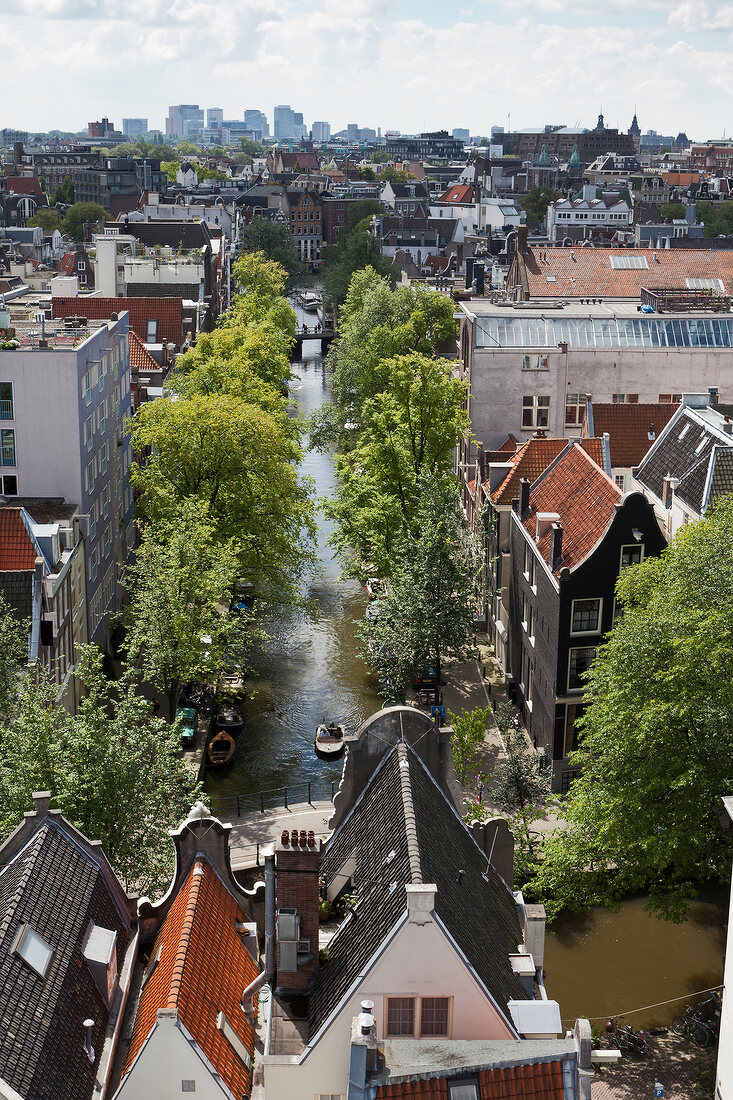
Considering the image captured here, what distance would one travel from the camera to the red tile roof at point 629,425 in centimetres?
7638

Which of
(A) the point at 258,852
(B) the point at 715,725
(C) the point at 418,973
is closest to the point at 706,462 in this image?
(B) the point at 715,725

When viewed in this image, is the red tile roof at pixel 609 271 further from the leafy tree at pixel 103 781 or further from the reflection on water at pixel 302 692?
the leafy tree at pixel 103 781

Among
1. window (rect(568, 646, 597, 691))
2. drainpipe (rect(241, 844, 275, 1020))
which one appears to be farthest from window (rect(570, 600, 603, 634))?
drainpipe (rect(241, 844, 275, 1020))

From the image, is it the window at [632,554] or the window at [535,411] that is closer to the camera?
the window at [632,554]

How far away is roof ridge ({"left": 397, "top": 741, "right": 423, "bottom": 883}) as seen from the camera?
2784 cm

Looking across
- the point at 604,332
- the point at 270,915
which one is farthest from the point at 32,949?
the point at 604,332

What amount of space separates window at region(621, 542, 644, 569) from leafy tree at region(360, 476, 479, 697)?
36.4ft

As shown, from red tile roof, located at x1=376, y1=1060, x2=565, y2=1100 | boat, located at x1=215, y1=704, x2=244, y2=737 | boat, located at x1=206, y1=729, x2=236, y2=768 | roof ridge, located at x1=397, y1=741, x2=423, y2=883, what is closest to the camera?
red tile roof, located at x1=376, y1=1060, x2=565, y2=1100

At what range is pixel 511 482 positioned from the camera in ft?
235

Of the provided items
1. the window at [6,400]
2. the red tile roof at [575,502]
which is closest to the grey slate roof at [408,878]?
the red tile roof at [575,502]

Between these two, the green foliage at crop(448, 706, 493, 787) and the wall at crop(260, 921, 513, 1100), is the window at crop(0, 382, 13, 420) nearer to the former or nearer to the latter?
the green foliage at crop(448, 706, 493, 787)

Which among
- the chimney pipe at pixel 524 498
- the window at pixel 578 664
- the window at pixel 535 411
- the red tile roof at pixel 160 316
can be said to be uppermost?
the red tile roof at pixel 160 316

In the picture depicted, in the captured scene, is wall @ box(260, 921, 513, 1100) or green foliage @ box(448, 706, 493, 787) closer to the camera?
wall @ box(260, 921, 513, 1100)

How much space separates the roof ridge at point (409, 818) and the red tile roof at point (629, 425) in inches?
1834
